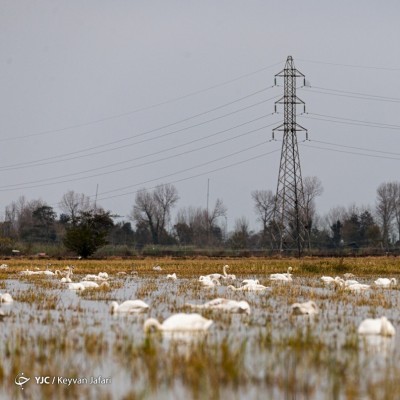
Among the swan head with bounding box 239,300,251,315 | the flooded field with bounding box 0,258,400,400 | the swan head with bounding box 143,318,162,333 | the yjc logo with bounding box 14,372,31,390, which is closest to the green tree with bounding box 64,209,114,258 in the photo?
the flooded field with bounding box 0,258,400,400

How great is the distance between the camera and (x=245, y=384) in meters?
5.88

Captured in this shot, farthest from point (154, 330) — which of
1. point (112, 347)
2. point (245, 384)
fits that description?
point (245, 384)

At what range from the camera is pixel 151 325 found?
910 cm

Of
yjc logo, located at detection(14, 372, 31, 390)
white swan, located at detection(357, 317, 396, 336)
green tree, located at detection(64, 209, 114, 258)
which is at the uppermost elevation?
green tree, located at detection(64, 209, 114, 258)

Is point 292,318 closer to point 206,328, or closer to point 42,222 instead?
point 206,328

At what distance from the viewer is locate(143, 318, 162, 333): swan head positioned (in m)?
8.51

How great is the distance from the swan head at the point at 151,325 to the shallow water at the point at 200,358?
0.37ft

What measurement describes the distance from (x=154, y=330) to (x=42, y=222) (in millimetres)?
87859

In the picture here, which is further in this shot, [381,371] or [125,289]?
[125,289]

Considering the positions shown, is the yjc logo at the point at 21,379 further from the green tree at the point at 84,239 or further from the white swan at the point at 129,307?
the green tree at the point at 84,239

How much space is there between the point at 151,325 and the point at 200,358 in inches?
101

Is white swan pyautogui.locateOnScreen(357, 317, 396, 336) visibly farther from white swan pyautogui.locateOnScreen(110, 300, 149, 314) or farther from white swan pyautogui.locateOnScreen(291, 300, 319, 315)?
white swan pyautogui.locateOnScreen(110, 300, 149, 314)

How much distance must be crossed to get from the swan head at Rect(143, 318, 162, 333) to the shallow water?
4.5 inches

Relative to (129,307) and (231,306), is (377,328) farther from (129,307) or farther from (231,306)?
(129,307)
